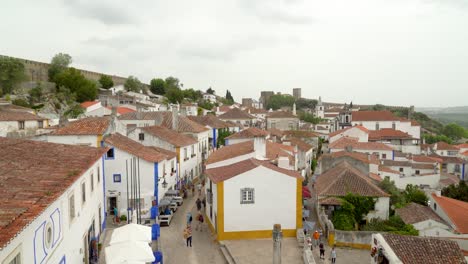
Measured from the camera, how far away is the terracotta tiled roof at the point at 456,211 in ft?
76.6

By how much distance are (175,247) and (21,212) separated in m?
11.7

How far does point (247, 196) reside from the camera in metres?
19.0

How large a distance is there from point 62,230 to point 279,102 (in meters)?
138

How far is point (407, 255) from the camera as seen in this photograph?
16.4 metres

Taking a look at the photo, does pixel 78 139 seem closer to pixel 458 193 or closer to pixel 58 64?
pixel 458 193

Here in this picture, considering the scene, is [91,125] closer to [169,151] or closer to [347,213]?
[169,151]

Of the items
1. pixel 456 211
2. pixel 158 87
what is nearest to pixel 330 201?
pixel 456 211

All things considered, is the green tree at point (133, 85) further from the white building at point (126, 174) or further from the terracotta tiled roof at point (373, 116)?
the white building at point (126, 174)

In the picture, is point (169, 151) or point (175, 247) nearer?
point (175, 247)

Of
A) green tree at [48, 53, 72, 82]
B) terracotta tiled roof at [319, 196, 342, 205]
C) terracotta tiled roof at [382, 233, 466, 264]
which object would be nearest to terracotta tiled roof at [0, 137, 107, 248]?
terracotta tiled roof at [382, 233, 466, 264]

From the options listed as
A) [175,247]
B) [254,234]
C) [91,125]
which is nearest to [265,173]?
[254,234]

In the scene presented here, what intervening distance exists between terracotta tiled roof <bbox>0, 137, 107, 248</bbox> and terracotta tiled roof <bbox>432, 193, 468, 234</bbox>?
870 inches

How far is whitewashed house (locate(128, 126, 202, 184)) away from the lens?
3070 centimetres

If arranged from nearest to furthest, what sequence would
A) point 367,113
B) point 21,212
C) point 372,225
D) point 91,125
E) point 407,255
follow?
point 21,212 < point 407,255 < point 372,225 < point 91,125 < point 367,113
